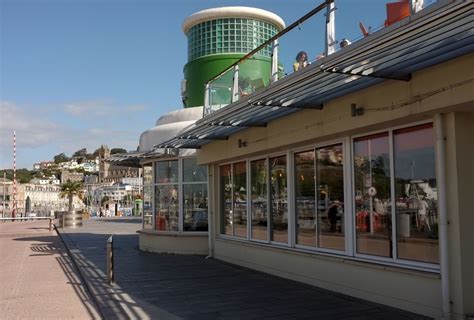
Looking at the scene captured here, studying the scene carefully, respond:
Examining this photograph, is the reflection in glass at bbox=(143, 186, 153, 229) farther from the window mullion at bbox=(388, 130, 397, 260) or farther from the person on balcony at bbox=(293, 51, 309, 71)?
the window mullion at bbox=(388, 130, 397, 260)

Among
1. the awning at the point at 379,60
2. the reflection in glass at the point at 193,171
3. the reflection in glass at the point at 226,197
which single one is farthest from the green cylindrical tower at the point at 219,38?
the awning at the point at 379,60

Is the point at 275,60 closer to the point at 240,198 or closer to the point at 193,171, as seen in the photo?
the point at 240,198

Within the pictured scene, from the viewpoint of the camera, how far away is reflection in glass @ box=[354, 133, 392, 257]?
811 cm

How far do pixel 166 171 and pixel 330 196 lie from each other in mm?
7854

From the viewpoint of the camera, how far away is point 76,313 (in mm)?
8188

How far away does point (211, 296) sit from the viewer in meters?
8.99

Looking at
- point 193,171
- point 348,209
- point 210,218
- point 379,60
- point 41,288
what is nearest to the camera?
point 379,60

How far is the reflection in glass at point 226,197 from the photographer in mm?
13906

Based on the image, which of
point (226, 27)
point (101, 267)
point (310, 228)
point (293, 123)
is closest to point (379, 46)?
point (293, 123)

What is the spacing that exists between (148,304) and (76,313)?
1132 millimetres

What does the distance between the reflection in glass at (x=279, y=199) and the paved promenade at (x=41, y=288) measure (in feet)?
13.8

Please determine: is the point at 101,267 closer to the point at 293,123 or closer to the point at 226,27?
the point at 293,123

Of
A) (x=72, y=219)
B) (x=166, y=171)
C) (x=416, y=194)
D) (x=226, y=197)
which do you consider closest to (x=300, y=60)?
(x=416, y=194)

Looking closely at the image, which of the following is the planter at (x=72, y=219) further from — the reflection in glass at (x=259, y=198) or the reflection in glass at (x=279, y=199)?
the reflection in glass at (x=279, y=199)
